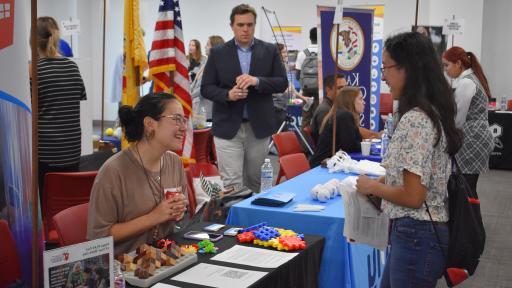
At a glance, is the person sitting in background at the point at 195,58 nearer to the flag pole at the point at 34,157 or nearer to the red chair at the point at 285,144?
the red chair at the point at 285,144

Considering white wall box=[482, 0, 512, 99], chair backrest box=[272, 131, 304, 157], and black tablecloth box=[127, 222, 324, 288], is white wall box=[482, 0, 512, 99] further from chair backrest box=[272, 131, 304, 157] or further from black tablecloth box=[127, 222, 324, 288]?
black tablecloth box=[127, 222, 324, 288]

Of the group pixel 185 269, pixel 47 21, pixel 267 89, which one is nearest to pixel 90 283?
pixel 185 269

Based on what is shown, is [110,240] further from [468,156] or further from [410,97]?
[468,156]

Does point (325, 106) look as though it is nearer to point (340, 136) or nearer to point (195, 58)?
point (340, 136)

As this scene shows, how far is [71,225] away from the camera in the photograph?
208cm

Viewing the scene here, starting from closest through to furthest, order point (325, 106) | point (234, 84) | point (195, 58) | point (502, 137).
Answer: point (234, 84)
point (325, 106)
point (195, 58)
point (502, 137)

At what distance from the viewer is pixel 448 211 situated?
1.92m

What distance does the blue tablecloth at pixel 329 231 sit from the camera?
8.07ft

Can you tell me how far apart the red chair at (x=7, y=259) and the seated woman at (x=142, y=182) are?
0.50m

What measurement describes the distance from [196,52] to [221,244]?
572 centimetres

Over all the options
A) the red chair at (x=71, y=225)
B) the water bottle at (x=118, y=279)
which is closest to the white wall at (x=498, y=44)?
the red chair at (x=71, y=225)

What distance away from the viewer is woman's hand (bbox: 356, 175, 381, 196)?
1.96m

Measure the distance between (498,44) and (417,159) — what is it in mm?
8813

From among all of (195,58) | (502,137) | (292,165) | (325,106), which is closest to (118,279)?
(292,165)
